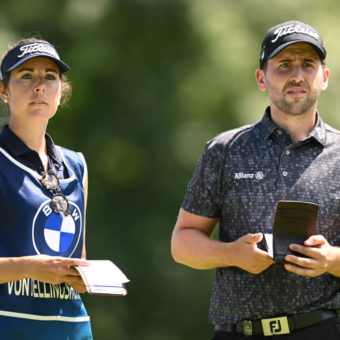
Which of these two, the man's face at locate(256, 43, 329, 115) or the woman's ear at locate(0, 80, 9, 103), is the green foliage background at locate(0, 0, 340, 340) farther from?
the woman's ear at locate(0, 80, 9, 103)

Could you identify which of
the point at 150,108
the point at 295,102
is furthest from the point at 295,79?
the point at 150,108

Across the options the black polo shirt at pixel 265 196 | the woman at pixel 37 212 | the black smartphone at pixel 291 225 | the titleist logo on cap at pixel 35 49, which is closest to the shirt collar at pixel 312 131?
the black polo shirt at pixel 265 196

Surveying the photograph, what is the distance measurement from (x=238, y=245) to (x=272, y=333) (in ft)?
1.45

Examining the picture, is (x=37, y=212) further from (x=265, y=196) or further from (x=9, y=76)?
(x=265, y=196)

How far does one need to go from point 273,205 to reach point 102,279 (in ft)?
2.91

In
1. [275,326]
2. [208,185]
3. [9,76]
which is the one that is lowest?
[275,326]

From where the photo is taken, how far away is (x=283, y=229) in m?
4.25

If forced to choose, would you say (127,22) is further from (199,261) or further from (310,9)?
(199,261)

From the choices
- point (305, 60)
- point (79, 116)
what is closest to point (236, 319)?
point (305, 60)

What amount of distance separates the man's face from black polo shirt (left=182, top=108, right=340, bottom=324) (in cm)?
12

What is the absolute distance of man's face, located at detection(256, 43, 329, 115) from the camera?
467 centimetres

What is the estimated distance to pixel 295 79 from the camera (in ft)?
15.3

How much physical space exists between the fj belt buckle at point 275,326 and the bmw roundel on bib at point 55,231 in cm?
95

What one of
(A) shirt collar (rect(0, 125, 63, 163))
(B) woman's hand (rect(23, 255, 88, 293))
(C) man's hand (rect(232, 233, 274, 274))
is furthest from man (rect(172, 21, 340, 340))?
(A) shirt collar (rect(0, 125, 63, 163))
